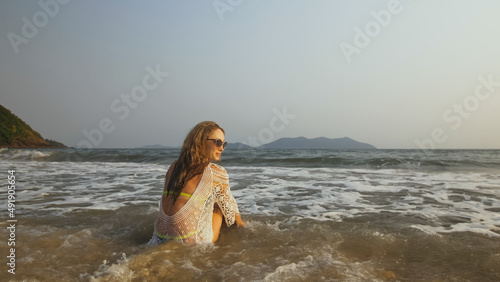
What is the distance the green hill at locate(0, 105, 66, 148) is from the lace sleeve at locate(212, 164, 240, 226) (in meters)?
48.2

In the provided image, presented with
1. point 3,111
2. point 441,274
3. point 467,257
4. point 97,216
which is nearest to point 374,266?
point 441,274

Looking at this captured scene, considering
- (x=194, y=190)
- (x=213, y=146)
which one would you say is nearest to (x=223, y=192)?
(x=194, y=190)

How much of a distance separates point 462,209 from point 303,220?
2937 millimetres

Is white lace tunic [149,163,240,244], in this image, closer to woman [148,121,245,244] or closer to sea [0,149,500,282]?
woman [148,121,245,244]

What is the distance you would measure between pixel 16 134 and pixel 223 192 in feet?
175

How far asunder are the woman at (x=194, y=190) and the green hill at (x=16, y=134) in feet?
158

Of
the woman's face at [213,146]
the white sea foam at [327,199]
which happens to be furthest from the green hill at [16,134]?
the woman's face at [213,146]

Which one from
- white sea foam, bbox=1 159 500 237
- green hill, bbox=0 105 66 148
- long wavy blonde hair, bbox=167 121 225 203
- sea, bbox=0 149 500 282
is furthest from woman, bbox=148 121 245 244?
green hill, bbox=0 105 66 148

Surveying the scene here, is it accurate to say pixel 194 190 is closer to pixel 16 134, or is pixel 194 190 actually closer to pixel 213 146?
pixel 213 146

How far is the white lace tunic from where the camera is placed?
307 cm

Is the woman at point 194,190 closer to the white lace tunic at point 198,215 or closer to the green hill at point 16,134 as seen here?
the white lace tunic at point 198,215

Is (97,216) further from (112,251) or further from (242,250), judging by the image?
(242,250)

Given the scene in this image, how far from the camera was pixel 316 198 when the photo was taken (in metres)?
6.29

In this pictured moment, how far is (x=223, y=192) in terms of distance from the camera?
3359 millimetres
